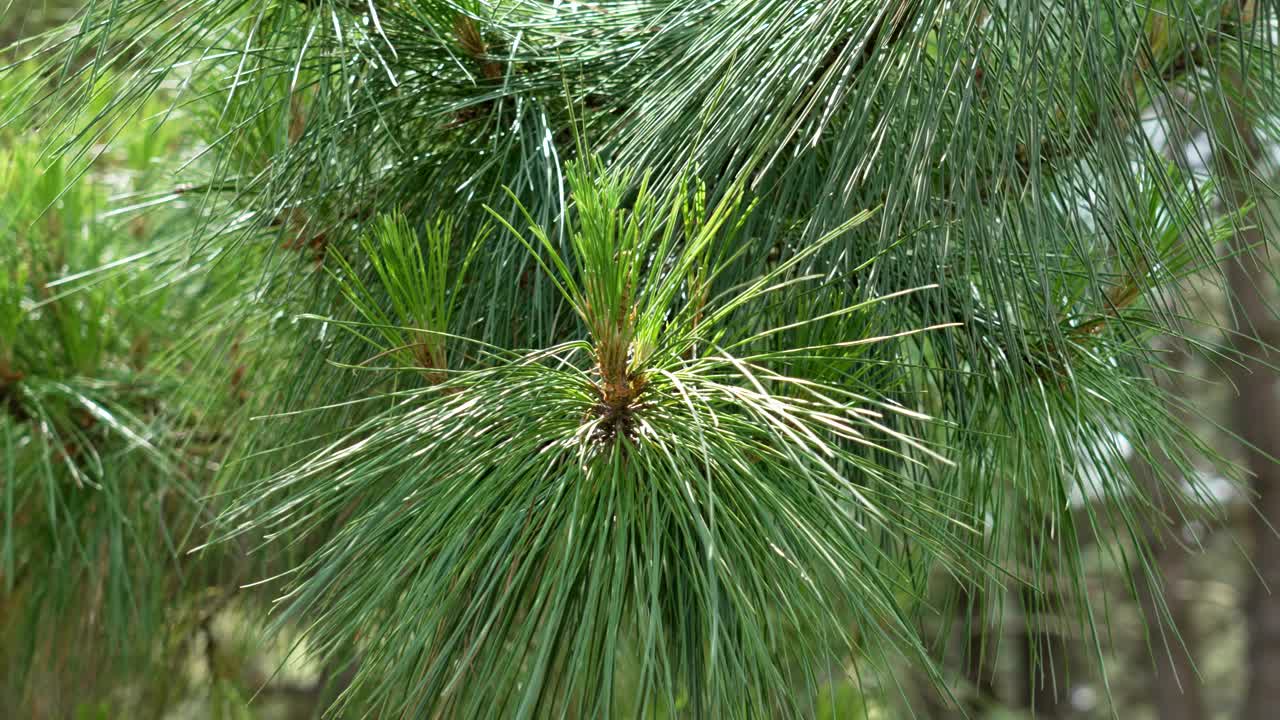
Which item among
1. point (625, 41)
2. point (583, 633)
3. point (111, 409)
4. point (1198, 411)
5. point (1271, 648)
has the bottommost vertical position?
point (1271, 648)

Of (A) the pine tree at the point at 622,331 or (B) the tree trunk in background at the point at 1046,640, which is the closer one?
(A) the pine tree at the point at 622,331

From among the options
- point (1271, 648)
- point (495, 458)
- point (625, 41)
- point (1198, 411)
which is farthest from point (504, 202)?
point (1271, 648)

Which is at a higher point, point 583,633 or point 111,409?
point 111,409

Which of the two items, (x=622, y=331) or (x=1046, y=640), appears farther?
(x=1046, y=640)

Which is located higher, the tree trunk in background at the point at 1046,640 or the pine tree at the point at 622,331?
the pine tree at the point at 622,331

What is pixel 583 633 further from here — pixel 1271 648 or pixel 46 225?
pixel 1271 648

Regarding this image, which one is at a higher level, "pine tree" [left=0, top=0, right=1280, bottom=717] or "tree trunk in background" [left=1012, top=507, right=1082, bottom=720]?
"pine tree" [left=0, top=0, right=1280, bottom=717]

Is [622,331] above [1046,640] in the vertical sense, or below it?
above

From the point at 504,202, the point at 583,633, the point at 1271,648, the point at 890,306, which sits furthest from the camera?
the point at 1271,648
